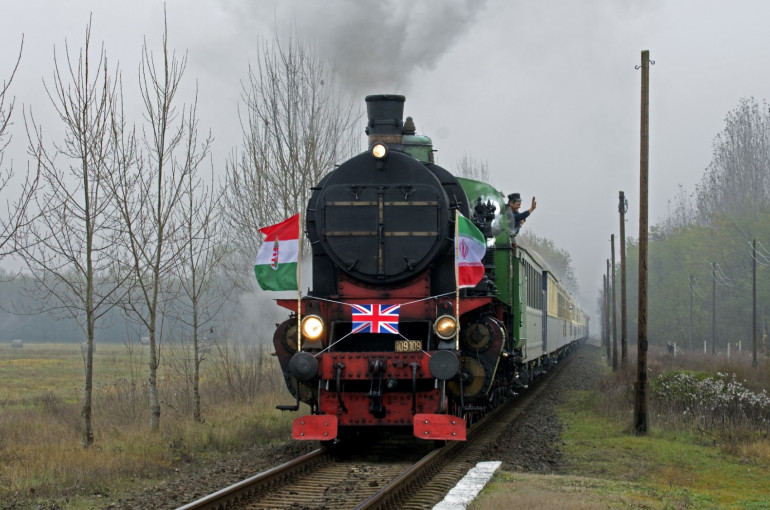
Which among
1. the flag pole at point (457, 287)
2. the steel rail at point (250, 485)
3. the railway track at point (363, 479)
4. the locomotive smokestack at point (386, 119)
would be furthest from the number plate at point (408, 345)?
the locomotive smokestack at point (386, 119)

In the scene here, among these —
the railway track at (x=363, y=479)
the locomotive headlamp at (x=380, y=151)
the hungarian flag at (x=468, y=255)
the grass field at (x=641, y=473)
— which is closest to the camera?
the railway track at (x=363, y=479)

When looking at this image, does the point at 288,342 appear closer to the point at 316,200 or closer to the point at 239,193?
the point at 316,200

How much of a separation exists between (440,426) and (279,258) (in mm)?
3158

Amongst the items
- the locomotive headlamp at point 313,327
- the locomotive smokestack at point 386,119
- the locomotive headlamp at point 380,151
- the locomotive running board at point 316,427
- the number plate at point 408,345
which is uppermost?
the locomotive smokestack at point 386,119

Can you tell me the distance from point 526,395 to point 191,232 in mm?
9961

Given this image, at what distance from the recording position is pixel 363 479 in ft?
27.5

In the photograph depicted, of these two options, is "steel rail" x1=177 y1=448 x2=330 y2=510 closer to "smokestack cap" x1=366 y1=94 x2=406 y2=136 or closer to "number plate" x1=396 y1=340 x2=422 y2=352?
"number plate" x1=396 y1=340 x2=422 y2=352

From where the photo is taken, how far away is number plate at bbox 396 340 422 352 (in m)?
9.32

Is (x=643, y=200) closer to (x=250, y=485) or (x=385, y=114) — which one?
(x=385, y=114)

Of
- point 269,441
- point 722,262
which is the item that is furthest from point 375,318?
point 722,262

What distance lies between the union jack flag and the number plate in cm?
37

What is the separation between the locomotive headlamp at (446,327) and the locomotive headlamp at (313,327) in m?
1.33

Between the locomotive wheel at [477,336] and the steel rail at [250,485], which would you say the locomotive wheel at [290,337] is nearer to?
the steel rail at [250,485]

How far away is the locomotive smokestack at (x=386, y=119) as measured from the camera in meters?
10.7
